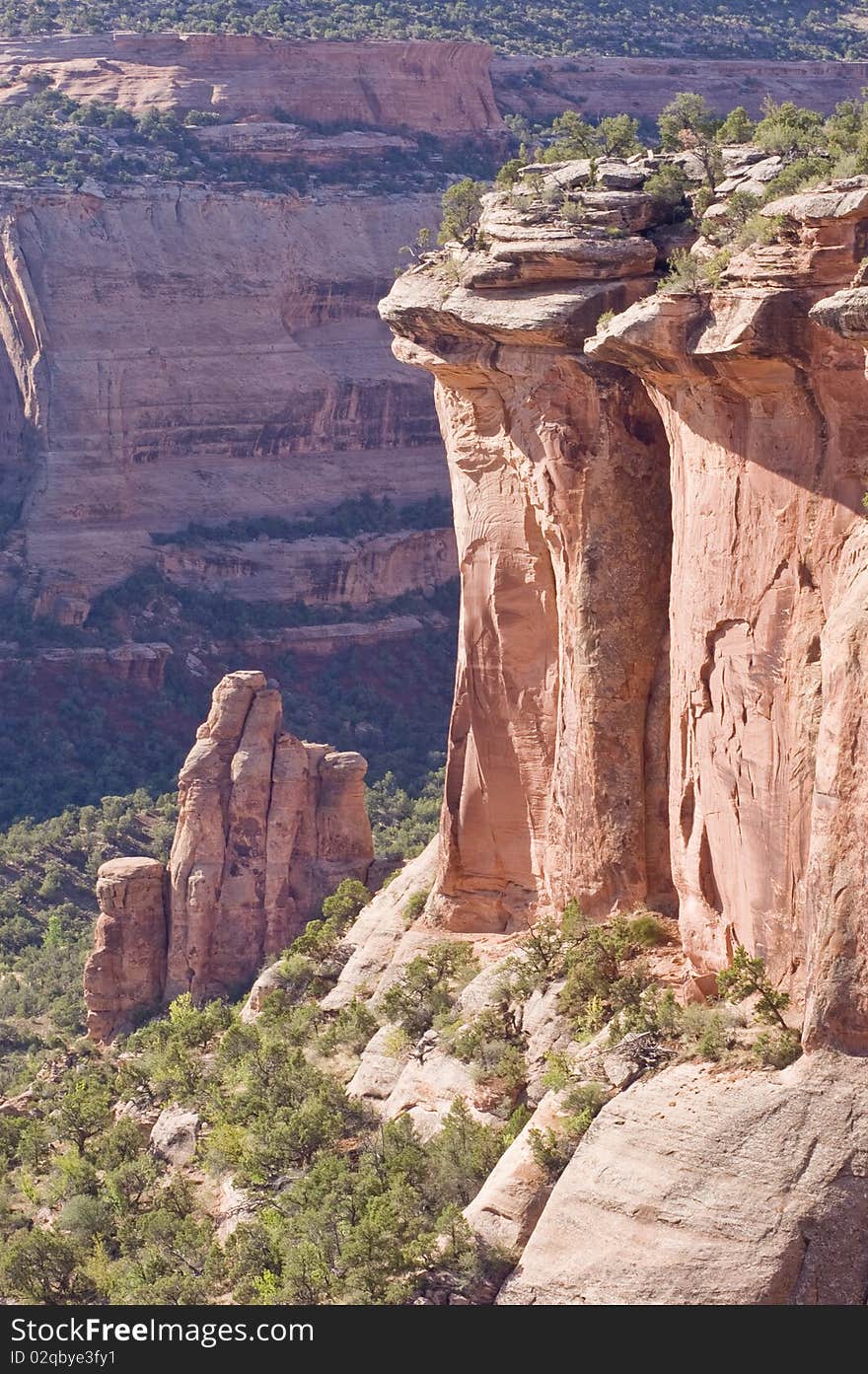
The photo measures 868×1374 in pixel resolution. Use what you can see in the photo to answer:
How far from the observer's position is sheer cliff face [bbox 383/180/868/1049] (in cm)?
2869

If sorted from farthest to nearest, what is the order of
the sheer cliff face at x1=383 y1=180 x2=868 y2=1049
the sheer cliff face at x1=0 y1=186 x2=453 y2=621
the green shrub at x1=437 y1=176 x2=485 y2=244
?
the sheer cliff face at x1=0 y1=186 x2=453 y2=621
the green shrub at x1=437 y1=176 x2=485 y2=244
the sheer cliff face at x1=383 y1=180 x2=868 y2=1049

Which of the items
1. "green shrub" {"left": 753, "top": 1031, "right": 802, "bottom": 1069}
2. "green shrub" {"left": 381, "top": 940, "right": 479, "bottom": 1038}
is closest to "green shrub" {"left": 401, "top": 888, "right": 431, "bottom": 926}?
"green shrub" {"left": 381, "top": 940, "right": 479, "bottom": 1038}

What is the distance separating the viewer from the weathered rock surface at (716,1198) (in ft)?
87.6

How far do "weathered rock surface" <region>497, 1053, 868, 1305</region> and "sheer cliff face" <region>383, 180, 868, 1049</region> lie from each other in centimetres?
95

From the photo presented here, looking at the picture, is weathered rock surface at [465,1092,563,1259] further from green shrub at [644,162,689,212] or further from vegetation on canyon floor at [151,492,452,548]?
vegetation on canyon floor at [151,492,452,548]

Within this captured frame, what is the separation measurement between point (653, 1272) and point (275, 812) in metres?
31.3

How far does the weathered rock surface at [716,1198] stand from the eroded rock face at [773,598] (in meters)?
1.00

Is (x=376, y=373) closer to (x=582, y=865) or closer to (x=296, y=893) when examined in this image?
(x=296, y=893)

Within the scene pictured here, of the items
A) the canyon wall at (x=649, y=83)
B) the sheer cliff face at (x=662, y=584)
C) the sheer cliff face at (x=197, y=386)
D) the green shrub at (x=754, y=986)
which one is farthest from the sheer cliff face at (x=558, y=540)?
the canyon wall at (x=649, y=83)

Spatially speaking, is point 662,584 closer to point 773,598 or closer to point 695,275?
point 695,275

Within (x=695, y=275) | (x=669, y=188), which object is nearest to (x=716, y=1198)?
(x=695, y=275)

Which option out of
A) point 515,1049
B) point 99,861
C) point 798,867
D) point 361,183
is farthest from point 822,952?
point 361,183

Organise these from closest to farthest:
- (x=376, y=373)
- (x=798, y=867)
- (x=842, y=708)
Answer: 1. (x=842, y=708)
2. (x=798, y=867)
3. (x=376, y=373)

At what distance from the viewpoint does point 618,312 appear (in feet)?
112
